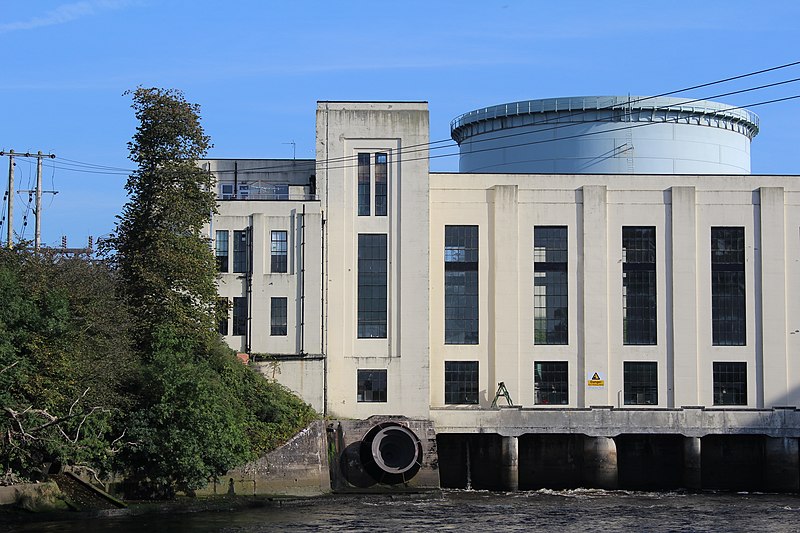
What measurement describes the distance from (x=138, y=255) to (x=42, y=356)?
1019cm

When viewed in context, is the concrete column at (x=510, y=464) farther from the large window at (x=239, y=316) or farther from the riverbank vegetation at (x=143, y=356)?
the large window at (x=239, y=316)

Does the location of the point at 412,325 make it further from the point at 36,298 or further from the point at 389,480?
the point at 36,298

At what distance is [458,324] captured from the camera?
203 ft

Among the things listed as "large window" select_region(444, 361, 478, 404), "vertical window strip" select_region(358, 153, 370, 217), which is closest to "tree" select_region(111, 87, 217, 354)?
"vertical window strip" select_region(358, 153, 370, 217)

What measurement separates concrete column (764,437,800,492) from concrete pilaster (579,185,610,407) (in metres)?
8.72

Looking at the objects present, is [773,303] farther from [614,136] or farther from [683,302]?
[614,136]

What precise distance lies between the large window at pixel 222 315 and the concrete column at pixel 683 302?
Answer: 2349cm

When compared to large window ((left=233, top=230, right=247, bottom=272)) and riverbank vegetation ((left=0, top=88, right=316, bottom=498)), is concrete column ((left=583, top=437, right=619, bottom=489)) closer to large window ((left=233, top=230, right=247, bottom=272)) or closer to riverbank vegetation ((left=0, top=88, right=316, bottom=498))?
riverbank vegetation ((left=0, top=88, right=316, bottom=498))

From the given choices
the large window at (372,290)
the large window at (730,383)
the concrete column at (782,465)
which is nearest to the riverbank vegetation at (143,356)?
the large window at (372,290)

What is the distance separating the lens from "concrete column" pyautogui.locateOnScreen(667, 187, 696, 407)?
61875 mm

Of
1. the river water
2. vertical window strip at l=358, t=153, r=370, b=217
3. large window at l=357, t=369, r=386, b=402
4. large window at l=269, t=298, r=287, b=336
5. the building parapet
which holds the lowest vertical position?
the river water

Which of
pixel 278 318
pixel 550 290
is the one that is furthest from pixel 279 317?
pixel 550 290

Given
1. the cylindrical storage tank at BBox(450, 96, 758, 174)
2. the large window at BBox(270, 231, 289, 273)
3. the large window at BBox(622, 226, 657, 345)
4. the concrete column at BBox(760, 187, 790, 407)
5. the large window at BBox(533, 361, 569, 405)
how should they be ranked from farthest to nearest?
the cylindrical storage tank at BBox(450, 96, 758, 174) → the large window at BBox(622, 226, 657, 345) → the concrete column at BBox(760, 187, 790, 407) → the large window at BBox(533, 361, 569, 405) → the large window at BBox(270, 231, 289, 273)

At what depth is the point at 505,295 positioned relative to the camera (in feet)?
202
